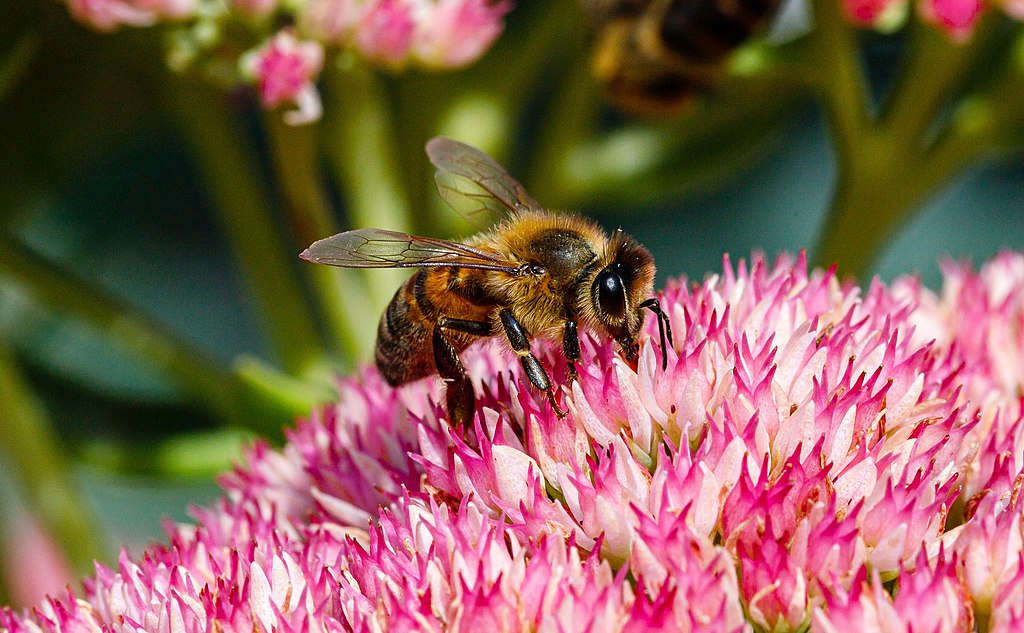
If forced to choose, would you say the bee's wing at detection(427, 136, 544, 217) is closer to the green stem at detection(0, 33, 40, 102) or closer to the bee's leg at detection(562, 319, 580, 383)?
the bee's leg at detection(562, 319, 580, 383)

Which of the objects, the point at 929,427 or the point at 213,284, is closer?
the point at 929,427

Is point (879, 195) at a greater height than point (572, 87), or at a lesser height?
lesser

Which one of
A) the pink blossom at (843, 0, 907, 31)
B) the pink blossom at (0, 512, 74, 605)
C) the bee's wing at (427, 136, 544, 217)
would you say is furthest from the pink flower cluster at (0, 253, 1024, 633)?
the pink blossom at (0, 512, 74, 605)

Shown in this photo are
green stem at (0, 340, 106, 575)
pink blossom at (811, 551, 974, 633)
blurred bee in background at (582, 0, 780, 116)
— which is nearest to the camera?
pink blossom at (811, 551, 974, 633)

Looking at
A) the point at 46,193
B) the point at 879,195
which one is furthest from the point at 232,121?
the point at 879,195

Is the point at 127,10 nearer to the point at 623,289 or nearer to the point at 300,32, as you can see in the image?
the point at 300,32

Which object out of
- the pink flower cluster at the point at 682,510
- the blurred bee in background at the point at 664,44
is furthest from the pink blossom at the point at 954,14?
the pink flower cluster at the point at 682,510

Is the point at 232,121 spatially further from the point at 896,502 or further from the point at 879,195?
the point at 896,502

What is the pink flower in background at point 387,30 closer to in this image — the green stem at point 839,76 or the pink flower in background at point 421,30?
the pink flower in background at point 421,30
